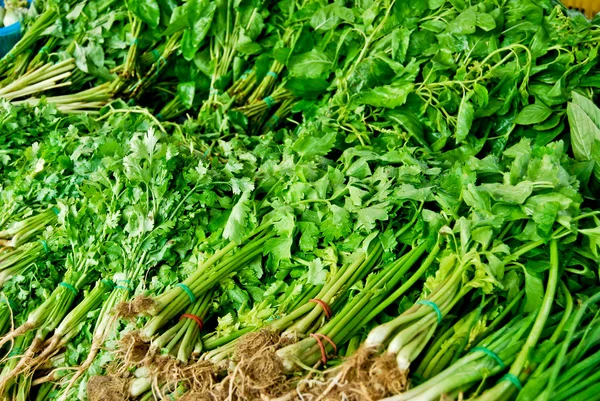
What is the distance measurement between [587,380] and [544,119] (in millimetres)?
1168

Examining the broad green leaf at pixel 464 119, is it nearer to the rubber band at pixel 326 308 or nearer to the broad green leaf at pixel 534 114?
the broad green leaf at pixel 534 114

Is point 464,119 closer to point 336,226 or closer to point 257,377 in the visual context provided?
point 336,226

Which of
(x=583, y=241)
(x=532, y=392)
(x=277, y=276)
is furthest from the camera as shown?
(x=277, y=276)

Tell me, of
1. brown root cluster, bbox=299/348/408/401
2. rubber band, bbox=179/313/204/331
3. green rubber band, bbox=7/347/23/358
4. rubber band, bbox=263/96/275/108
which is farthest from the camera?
rubber band, bbox=263/96/275/108

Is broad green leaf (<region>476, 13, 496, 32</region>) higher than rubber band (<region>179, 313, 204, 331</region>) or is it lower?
higher

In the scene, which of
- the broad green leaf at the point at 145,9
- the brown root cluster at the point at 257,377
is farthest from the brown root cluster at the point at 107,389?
the broad green leaf at the point at 145,9

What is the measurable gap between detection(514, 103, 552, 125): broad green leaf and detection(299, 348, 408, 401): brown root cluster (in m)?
1.29

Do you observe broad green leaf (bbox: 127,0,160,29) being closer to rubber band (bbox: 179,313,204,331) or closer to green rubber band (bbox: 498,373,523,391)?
rubber band (bbox: 179,313,204,331)

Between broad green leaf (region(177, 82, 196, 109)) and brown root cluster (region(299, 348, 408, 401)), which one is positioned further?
broad green leaf (region(177, 82, 196, 109))

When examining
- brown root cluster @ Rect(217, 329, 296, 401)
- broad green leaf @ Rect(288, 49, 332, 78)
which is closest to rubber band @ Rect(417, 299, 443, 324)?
brown root cluster @ Rect(217, 329, 296, 401)

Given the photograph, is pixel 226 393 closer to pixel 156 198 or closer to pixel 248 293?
pixel 248 293

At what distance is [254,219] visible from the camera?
1.77 metres

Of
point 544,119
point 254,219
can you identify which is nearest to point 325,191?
point 254,219

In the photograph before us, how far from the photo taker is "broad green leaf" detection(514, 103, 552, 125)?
6.84 ft
